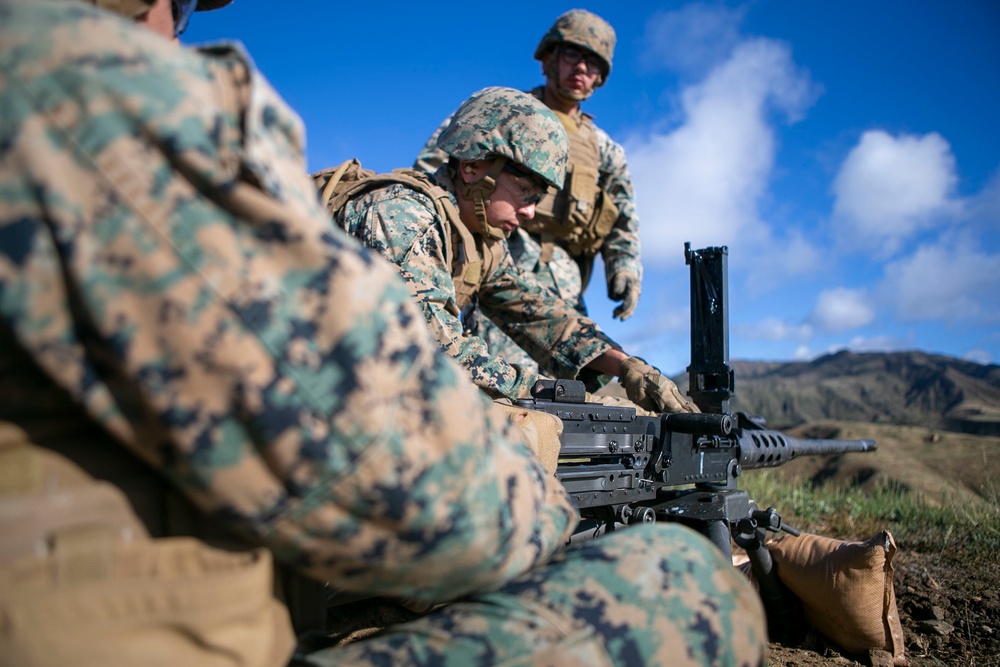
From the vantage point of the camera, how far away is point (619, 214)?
20.7ft

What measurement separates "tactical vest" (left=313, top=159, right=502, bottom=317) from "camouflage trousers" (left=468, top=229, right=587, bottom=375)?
963mm

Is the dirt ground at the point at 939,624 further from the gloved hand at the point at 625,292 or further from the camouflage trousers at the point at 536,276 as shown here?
the gloved hand at the point at 625,292

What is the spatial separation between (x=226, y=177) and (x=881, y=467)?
10418 mm

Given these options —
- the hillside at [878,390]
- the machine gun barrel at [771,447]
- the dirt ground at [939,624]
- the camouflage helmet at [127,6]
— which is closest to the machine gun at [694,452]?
the machine gun barrel at [771,447]

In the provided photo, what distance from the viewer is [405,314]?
116 centimetres

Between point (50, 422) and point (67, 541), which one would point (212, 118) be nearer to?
point (50, 422)

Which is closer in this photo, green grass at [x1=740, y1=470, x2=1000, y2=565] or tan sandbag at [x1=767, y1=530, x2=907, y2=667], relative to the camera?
tan sandbag at [x1=767, y1=530, x2=907, y2=667]

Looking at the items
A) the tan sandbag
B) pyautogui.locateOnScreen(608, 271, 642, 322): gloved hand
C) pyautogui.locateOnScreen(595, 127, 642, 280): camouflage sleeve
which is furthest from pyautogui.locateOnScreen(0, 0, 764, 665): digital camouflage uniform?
pyautogui.locateOnScreen(595, 127, 642, 280): camouflage sleeve

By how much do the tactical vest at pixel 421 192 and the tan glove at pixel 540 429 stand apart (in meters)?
1.05

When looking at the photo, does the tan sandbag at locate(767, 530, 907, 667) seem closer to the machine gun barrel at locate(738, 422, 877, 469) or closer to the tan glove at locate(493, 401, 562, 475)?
the machine gun barrel at locate(738, 422, 877, 469)

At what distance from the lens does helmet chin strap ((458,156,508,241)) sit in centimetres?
369

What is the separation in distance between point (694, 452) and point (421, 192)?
1886 millimetres

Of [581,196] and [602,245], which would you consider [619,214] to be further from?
[581,196]

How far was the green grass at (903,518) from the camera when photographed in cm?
445
